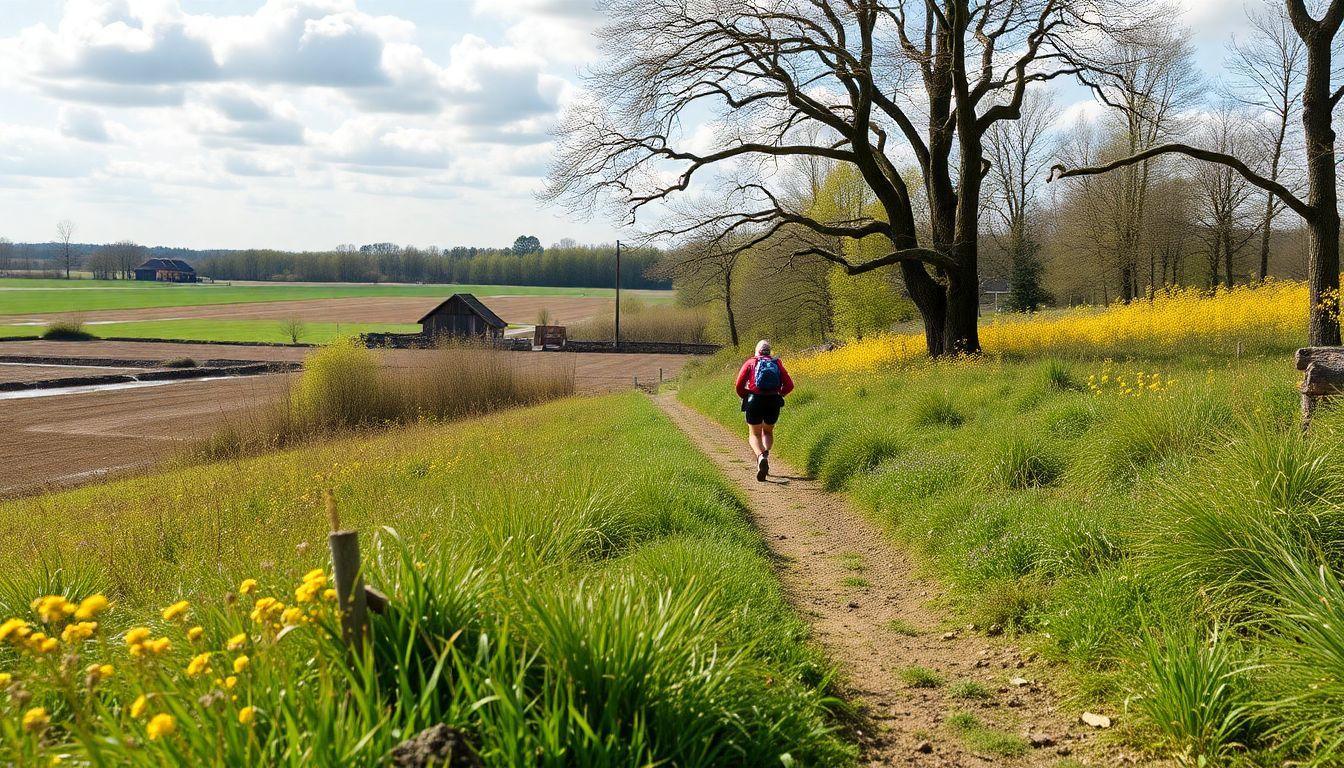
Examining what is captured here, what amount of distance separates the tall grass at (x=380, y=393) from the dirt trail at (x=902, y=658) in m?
18.5

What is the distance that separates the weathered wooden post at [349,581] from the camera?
336 centimetres

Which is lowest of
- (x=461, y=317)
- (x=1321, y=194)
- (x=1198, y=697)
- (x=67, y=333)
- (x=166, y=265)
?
(x=1198, y=697)

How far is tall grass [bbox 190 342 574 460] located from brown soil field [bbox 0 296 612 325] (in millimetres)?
56134

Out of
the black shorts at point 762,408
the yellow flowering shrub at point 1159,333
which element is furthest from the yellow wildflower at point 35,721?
the yellow flowering shrub at point 1159,333

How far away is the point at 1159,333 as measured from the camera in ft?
55.7

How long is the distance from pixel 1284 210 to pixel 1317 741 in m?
35.6

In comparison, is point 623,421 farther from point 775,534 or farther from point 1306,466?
point 1306,466

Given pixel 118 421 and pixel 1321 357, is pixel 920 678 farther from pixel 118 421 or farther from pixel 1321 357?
pixel 118 421

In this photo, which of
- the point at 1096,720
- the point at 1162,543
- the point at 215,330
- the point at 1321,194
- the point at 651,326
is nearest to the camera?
the point at 1096,720

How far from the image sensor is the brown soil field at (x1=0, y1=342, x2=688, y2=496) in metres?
23.2

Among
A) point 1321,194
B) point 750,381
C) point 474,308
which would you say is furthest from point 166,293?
point 1321,194

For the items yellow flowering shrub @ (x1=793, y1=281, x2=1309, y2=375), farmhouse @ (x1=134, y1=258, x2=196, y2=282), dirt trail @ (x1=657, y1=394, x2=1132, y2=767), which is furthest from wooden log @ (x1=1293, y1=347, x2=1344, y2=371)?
farmhouse @ (x1=134, y1=258, x2=196, y2=282)

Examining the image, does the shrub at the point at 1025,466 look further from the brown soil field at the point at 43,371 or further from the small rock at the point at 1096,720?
the brown soil field at the point at 43,371

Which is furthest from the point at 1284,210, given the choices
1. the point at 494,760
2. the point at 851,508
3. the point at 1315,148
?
the point at 494,760
